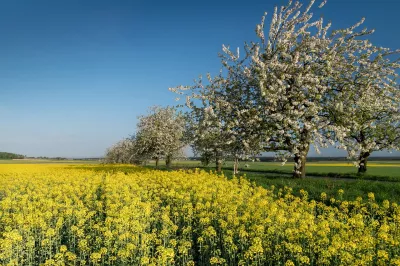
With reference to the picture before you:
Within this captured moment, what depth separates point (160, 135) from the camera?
2169 inches

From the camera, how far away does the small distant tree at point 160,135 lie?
56125 millimetres

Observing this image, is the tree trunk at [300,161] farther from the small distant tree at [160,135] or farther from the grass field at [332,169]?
the small distant tree at [160,135]

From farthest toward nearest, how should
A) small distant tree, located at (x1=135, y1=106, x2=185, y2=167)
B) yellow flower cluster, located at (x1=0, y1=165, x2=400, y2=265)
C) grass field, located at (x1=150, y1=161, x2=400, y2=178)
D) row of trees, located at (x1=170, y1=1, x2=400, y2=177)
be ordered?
small distant tree, located at (x1=135, y1=106, x2=185, y2=167)
grass field, located at (x1=150, y1=161, x2=400, y2=178)
row of trees, located at (x1=170, y1=1, x2=400, y2=177)
yellow flower cluster, located at (x1=0, y1=165, x2=400, y2=265)

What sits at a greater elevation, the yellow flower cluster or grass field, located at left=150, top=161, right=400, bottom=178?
grass field, located at left=150, top=161, right=400, bottom=178

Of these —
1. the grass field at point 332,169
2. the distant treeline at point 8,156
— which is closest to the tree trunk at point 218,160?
the grass field at point 332,169

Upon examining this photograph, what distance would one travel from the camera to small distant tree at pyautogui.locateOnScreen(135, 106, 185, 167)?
184ft

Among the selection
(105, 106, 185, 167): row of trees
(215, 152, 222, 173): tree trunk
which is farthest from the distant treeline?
(215, 152, 222, 173): tree trunk

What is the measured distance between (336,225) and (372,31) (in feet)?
61.6

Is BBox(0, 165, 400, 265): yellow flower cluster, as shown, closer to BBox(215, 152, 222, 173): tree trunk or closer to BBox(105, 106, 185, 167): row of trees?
BBox(215, 152, 222, 173): tree trunk

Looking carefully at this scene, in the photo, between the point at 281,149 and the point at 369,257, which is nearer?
the point at 369,257

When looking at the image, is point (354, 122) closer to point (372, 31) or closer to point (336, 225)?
point (372, 31)

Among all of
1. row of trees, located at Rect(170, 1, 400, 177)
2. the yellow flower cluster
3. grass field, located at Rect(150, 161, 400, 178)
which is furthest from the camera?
grass field, located at Rect(150, 161, 400, 178)

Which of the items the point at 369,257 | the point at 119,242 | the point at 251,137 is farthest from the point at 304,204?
the point at 251,137

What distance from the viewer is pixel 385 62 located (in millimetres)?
23922
